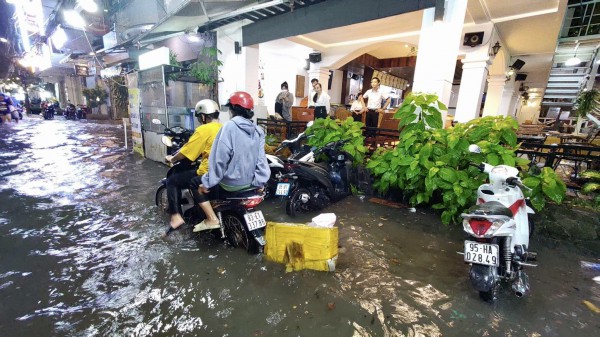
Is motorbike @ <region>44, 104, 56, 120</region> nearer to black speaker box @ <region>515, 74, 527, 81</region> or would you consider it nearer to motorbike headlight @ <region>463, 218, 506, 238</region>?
motorbike headlight @ <region>463, 218, 506, 238</region>

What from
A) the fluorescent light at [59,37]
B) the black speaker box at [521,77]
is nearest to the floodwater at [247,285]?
the black speaker box at [521,77]

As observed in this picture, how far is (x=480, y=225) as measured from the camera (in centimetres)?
229

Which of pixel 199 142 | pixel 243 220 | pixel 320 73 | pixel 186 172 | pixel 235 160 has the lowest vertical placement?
pixel 243 220

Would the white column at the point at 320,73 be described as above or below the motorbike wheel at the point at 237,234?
above

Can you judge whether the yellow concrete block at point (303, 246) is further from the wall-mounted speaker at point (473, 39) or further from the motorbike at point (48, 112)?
the motorbike at point (48, 112)

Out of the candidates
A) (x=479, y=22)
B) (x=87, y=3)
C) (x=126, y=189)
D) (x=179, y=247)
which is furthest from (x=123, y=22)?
(x=479, y=22)

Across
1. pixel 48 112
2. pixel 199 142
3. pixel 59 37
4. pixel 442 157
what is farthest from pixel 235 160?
pixel 48 112

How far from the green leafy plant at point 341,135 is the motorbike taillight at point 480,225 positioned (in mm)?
3214

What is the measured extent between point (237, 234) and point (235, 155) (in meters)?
1.13

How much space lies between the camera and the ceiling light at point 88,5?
11.9 m

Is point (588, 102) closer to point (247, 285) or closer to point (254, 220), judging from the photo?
point (254, 220)

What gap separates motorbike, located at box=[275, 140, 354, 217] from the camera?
439 cm

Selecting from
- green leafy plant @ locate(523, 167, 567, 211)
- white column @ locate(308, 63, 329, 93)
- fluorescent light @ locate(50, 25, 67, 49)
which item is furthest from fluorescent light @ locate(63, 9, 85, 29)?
green leafy plant @ locate(523, 167, 567, 211)

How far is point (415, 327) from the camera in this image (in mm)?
2193
